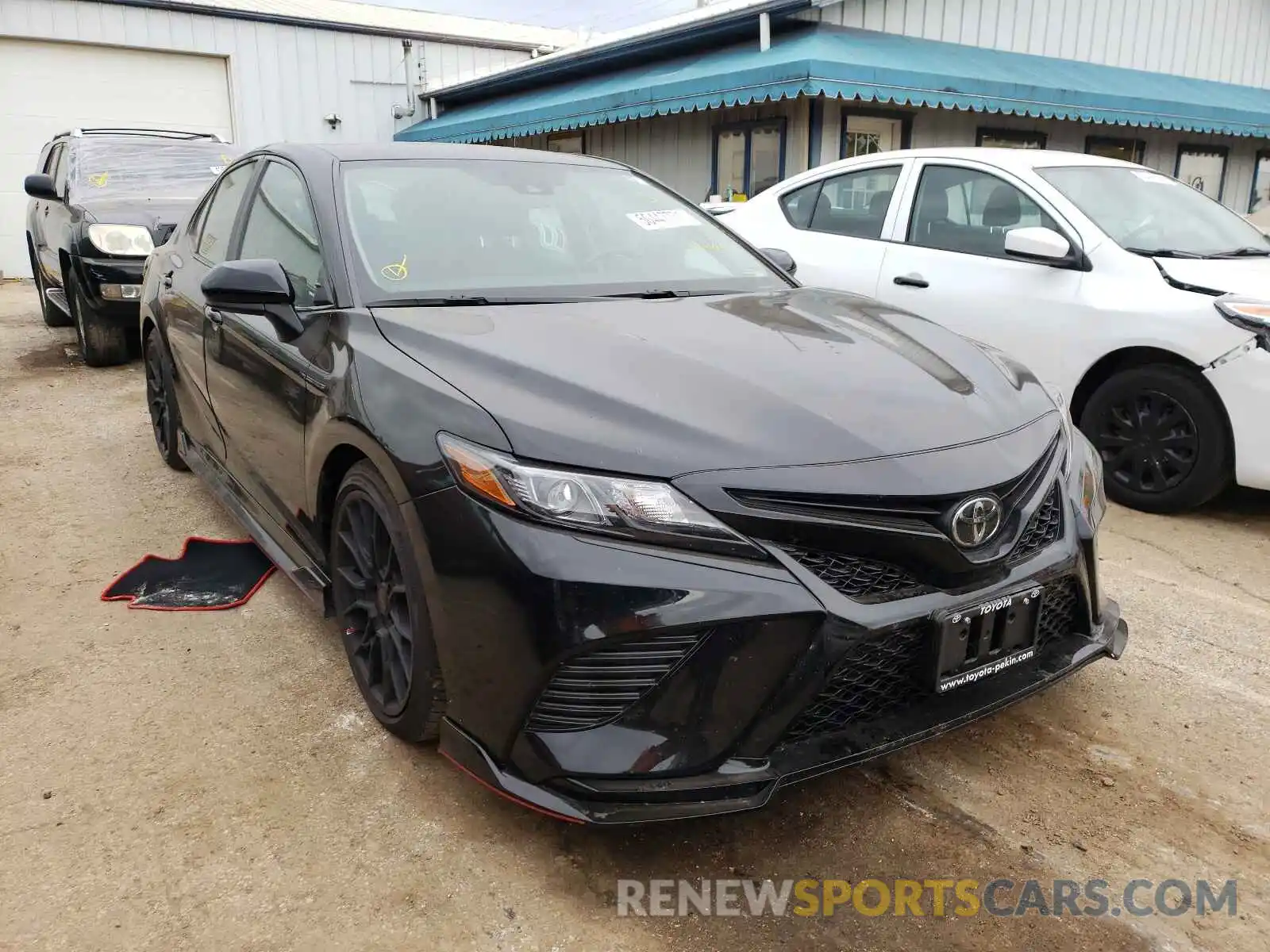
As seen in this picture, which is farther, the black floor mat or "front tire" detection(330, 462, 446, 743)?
the black floor mat

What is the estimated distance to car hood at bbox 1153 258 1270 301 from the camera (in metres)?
4.08

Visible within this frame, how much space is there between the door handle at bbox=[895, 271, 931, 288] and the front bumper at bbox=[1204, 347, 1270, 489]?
1385 mm

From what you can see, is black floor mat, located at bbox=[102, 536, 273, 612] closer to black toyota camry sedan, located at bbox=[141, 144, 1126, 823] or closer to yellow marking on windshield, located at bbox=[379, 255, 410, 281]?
black toyota camry sedan, located at bbox=[141, 144, 1126, 823]

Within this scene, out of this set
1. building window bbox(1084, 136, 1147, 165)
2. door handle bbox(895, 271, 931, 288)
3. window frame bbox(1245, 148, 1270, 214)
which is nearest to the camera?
door handle bbox(895, 271, 931, 288)

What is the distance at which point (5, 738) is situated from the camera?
2.55 m

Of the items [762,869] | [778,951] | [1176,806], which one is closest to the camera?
[778,951]

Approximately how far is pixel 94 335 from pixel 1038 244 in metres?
6.26

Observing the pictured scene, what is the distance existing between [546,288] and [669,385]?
2.61 ft

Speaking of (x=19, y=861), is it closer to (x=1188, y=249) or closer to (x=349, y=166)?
(x=349, y=166)

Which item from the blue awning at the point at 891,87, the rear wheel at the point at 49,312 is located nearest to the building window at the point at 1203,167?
the blue awning at the point at 891,87

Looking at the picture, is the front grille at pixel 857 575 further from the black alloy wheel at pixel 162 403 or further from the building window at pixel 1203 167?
the building window at pixel 1203 167

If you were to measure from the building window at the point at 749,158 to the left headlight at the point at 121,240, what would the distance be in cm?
629

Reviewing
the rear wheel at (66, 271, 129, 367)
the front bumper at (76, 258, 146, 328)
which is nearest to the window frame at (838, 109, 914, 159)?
the front bumper at (76, 258, 146, 328)

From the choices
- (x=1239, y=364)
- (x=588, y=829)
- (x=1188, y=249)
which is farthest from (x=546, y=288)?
(x=1188, y=249)
